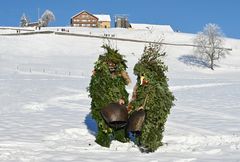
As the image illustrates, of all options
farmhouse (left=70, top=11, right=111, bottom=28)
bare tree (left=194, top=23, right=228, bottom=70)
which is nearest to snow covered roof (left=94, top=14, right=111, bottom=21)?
farmhouse (left=70, top=11, right=111, bottom=28)

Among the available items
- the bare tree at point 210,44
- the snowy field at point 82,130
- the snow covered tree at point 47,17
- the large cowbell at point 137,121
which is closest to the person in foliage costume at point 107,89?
the snowy field at point 82,130

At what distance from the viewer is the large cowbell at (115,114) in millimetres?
10781

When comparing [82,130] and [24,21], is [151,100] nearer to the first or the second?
[82,130]

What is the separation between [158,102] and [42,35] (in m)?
74.8

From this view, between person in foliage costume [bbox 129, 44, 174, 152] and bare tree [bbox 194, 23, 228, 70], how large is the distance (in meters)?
67.7

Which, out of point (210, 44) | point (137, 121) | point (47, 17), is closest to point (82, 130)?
point (137, 121)

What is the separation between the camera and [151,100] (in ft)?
35.1

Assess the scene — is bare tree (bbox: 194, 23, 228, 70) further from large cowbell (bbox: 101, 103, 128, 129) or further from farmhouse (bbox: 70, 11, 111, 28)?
large cowbell (bbox: 101, 103, 128, 129)

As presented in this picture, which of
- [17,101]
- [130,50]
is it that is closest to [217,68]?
[130,50]

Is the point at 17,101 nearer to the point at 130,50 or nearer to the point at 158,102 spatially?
the point at 158,102

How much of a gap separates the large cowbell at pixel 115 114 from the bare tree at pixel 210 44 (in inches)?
2679

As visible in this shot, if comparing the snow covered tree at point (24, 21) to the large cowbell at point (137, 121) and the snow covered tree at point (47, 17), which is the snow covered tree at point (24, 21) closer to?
the snow covered tree at point (47, 17)

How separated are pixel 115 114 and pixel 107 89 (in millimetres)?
857

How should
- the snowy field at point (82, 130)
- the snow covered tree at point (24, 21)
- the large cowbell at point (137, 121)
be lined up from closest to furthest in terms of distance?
1. the snowy field at point (82, 130)
2. the large cowbell at point (137, 121)
3. the snow covered tree at point (24, 21)
